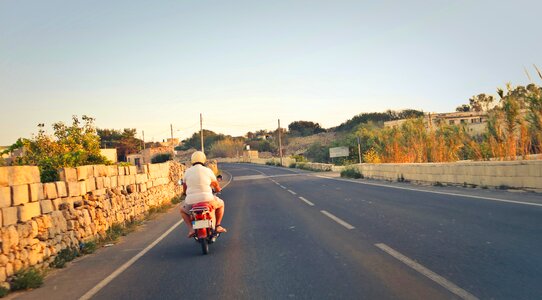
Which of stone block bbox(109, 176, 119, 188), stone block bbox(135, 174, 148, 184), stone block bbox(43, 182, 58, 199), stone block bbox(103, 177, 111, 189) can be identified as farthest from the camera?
stone block bbox(135, 174, 148, 184)

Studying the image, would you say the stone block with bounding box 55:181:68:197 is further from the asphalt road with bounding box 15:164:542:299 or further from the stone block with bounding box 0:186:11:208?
the stone block with bounding box 0:186:11:208

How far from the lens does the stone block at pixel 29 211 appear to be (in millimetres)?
7145

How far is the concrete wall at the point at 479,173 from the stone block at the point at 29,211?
13.1 metres

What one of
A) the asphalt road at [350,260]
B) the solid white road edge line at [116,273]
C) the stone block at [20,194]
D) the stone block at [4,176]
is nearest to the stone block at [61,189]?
the stone block at [20,194]

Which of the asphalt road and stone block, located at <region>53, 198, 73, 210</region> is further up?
stone block, located at <region>53, 198, 73, 210</region>

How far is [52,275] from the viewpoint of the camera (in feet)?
23.8

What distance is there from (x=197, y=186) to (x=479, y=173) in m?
12.0

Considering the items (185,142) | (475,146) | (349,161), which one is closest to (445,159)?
(475,146)

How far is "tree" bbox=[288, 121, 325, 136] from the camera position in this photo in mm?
145375

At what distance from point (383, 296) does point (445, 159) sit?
20288 millimetres

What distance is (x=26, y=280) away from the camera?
643 centimetres

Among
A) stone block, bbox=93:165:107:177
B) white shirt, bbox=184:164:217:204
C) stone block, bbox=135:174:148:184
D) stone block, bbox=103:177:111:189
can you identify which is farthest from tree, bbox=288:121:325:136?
white shirt, bbox=184:164:217:204

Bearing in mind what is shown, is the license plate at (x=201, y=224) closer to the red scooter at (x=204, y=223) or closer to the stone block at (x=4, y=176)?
the red scooter at (x=204, y=223)

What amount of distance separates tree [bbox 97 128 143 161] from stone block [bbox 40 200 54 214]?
73638 millimetres
